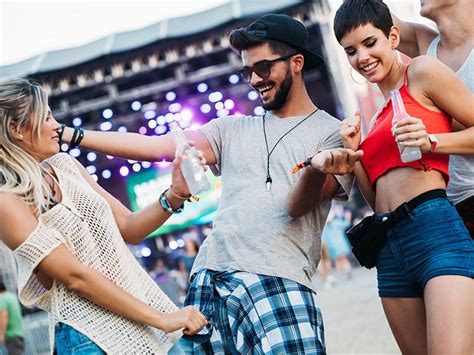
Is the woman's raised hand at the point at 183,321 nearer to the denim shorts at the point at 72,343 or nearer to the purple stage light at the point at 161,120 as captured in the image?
the denim shorts at the point at 72,343

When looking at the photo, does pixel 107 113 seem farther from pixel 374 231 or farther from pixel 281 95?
pixel 374 231

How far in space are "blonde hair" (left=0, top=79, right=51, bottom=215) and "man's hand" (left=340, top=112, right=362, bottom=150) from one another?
3.65 ft

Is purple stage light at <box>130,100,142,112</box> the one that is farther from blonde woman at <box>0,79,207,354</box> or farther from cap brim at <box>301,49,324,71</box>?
blonde woman at <box>0,79,207,354</box>

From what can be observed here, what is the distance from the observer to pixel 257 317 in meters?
2.85

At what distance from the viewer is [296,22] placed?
3.29 meters

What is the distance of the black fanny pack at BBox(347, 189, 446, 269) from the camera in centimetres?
264

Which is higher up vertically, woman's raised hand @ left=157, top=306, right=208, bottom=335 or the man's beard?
the man's beard

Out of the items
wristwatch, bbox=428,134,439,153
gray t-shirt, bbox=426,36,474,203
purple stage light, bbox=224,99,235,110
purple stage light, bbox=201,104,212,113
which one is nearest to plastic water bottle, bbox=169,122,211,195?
wristwatch, bbox=428,134,439,153

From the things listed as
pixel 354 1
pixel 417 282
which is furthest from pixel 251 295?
pixel 354 1

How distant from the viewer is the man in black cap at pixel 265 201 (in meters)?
2.86

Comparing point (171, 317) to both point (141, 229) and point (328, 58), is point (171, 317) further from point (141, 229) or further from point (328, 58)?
point (328, 58)

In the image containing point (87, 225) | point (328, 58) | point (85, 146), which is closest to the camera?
point (87, 225)

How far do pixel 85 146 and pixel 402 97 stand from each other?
1.27 metres

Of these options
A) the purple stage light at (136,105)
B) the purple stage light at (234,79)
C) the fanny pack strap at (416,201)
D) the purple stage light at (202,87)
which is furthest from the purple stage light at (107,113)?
the fanny pack strap at (416,201)
